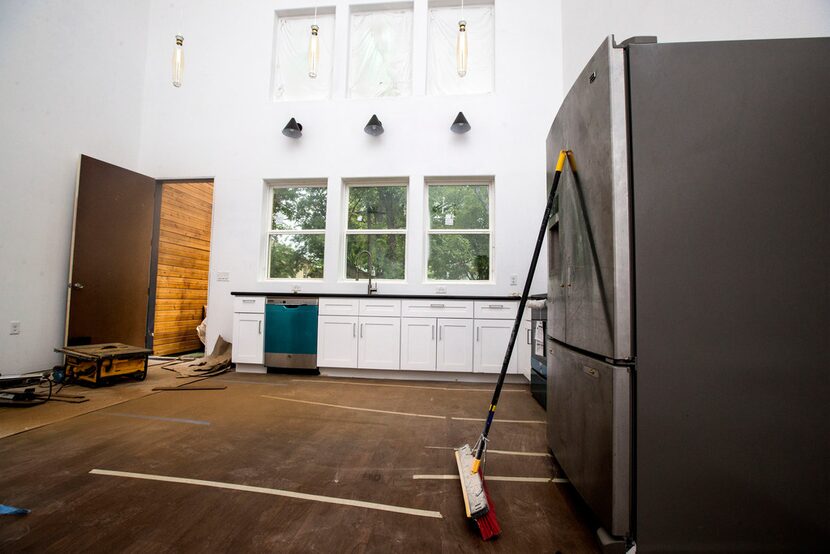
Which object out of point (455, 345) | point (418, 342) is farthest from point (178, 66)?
point (455, 345)

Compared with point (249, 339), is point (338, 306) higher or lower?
higher

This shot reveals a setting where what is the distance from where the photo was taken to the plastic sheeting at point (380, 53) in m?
4.40

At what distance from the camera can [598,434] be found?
3.71 feet

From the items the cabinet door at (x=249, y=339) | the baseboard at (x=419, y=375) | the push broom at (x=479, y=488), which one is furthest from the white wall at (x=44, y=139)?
the push broom at (x=479, y=488)

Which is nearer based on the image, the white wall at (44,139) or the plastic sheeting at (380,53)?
the white wall at (44,139)

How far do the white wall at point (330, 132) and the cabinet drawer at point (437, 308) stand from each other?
428mm

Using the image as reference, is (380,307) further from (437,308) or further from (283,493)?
(283,493)

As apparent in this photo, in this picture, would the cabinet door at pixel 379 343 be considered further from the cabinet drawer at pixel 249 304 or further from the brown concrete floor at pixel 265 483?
the cabinet drawer at pixel 249 304

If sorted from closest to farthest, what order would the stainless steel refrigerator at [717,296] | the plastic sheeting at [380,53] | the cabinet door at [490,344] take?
1. the stainless steel refrigerator at [717,296]
2. the cabinet door at [490,344]
3. the plastic sheeting at [380,53]

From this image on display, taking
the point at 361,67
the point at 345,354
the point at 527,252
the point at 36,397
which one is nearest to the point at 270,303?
the point at 345,354

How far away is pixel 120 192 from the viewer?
13.4 feet

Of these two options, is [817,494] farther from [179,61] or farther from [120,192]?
[120,192]

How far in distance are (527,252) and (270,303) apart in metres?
3.14

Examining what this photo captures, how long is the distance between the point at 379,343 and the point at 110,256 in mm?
3497
